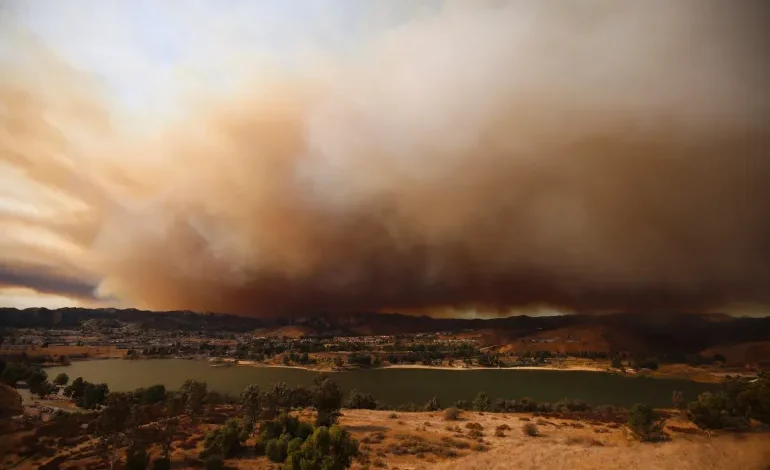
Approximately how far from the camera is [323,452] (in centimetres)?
2141

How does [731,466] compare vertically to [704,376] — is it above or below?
above

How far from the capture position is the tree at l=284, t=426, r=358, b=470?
807 inches

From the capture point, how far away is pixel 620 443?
29.4m

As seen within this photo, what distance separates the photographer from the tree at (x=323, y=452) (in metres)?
20.5

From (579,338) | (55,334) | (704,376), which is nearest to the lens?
(704,376)

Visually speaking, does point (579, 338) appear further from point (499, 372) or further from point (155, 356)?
point (155, 356)

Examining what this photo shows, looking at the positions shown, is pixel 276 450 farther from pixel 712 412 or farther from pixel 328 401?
pixel 712 412

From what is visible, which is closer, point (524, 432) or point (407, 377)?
point (524, 432)

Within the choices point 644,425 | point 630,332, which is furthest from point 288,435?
point 630,332

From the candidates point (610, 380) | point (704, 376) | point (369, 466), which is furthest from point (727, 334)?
point (369, 466)

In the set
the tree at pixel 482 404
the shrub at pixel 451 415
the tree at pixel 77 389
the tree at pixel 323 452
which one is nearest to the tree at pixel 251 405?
the tree at pixel 323 452

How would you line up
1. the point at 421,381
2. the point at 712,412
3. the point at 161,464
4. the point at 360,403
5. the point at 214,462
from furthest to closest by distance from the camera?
1. the point at 421,381
2. the point at 360,403
3. the point at 712,412
4. the point at 214,462
5. the point at 161,464

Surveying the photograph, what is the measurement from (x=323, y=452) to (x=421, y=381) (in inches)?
2938

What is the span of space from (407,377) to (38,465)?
80.4 meters
